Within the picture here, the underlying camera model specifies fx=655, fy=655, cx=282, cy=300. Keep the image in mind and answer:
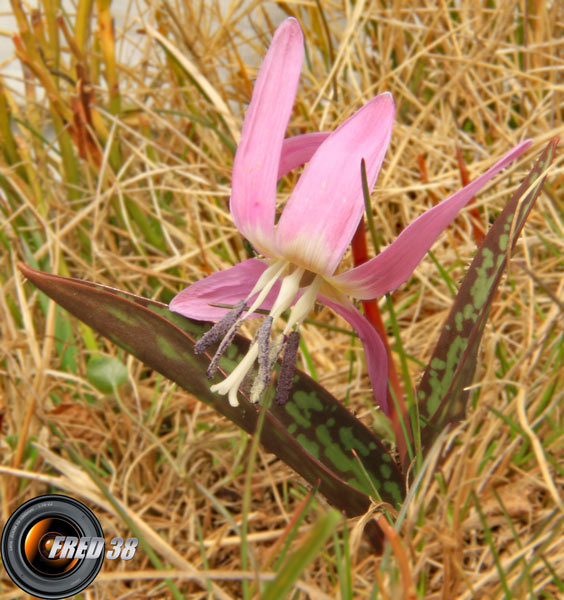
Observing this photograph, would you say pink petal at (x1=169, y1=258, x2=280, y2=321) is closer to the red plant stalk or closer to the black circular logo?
the red plant stalk

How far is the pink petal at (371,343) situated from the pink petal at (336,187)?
0.40ft

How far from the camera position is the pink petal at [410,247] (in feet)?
2.08

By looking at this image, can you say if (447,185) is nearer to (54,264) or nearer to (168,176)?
(168,176)

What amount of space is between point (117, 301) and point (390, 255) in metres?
0.31

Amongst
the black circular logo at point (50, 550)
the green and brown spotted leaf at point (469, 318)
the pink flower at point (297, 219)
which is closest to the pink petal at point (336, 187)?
the pink flower at point (297, 219)

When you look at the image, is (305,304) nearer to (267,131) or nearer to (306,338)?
(267,131)

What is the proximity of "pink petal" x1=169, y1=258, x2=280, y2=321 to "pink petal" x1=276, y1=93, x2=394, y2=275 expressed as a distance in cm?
13

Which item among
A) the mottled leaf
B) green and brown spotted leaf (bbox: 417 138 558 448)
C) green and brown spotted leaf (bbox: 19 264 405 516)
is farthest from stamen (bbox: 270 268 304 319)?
the mottled leaf

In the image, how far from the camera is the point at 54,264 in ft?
4.72

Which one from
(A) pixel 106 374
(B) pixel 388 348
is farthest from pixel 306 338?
(B) pixel 388 348

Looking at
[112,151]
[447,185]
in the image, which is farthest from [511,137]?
→ [112,151]

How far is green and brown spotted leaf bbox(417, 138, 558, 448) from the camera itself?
0.77m

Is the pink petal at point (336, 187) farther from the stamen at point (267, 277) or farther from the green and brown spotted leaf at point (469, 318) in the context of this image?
the green and brown spotted leaf at point (469, 318)

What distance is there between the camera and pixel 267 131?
687mm
